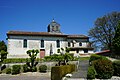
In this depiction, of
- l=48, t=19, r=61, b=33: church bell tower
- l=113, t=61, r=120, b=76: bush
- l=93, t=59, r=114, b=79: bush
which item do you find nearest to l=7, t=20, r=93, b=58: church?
l=48, t=19, r=61, b=33: church bell tower

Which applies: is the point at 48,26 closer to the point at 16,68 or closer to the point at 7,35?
the point at 7,35

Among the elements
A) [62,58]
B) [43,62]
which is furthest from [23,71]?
[62,58]

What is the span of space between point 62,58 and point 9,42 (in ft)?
48.9

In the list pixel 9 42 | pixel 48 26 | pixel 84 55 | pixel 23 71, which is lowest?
pixel 23 71

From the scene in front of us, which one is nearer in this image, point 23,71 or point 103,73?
point 103,73

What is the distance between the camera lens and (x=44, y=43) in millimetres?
47812

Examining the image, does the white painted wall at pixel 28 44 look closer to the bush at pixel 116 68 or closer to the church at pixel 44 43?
the church at pixel 44 43

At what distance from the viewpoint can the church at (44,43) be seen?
45656mm

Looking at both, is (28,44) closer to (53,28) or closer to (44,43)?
(44,43)

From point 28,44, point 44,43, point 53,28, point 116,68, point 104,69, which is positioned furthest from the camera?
point 53,28

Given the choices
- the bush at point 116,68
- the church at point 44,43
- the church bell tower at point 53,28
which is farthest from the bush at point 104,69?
the church bell tower at point 53,28

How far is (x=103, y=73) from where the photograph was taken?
20359mm

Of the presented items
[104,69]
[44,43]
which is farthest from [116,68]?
[44,43]

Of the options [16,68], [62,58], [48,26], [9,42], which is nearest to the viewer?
[16,68]
